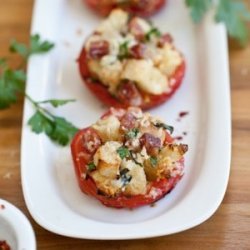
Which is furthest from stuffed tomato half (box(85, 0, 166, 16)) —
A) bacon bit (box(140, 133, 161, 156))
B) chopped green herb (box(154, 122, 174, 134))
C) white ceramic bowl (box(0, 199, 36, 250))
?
white ceramic bowl (box(0, 199, 36, 250))

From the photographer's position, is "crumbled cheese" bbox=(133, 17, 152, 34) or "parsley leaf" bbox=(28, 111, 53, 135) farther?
"crumbled cheese" bbox=(133, 17, 152, 34)

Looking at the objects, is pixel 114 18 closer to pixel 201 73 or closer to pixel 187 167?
pixel 201 73

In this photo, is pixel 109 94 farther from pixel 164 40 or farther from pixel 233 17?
pixel 233 17

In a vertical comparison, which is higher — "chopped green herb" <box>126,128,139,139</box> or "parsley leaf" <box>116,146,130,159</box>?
"chopped green herb" <box>126,128,139,139</box>

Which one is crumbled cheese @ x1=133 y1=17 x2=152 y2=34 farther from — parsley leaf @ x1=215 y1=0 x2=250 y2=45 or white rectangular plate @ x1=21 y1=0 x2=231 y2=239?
parsley leaf @ x1=215 y1=0 x2=250 y2=45

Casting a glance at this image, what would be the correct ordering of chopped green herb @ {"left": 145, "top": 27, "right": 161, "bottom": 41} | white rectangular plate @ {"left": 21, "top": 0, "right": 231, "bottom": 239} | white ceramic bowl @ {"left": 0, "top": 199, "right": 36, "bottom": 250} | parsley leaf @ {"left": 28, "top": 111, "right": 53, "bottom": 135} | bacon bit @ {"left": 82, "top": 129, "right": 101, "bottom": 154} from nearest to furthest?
white ceramic bowl @ {"left": 0, "top": 199, "right": 36, "bottom": 250} → white rectangular plate @ {"left": 21, "top": 0, "right": 231, "bottom": 239} → bacon bit @ {"left": 82, "top": 129, "right": 101, "bottom": 154} → parsley leaf @ {"left": 28, "top": 111, "right": 53, "bottom": 135} → chopped green herb @ {"left": 145, "top": 27, "right": 161, "bottom": 41}

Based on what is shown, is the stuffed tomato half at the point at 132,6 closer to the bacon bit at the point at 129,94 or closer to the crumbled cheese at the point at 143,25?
the crumbled cheese at the point at 143,25

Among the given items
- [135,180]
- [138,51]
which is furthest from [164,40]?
[135,180]

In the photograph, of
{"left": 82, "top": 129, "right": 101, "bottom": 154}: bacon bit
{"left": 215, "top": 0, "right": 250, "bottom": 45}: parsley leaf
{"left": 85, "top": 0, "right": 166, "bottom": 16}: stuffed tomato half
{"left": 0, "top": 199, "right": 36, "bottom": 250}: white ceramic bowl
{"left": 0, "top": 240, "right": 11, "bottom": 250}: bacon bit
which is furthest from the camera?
{"left": 85, "top": 0, "right": 166, "bottom": 16}: stuffed tomato half

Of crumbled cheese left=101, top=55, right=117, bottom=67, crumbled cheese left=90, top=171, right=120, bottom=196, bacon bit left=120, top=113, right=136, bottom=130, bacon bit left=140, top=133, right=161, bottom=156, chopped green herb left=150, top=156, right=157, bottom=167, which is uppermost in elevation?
crumbled cheese left=101, top=55, right=117, bottom=67
